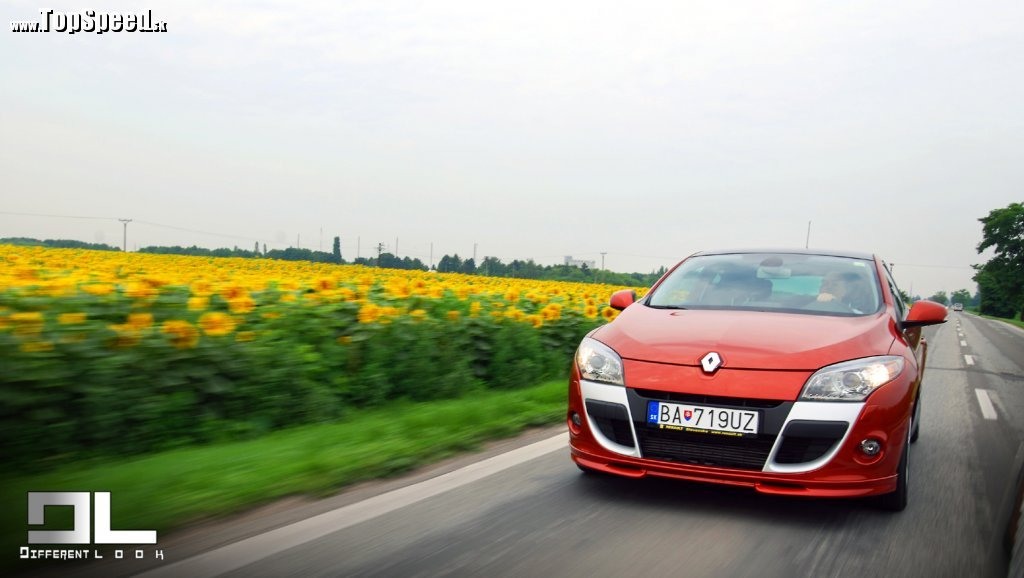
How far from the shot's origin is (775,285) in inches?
207

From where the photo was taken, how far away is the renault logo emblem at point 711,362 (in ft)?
13.0

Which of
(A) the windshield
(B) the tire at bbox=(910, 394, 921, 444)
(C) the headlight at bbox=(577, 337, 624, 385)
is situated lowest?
(B) the tire at bbox=(910, 394, 921, 444)

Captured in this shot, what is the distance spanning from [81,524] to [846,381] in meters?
3.46

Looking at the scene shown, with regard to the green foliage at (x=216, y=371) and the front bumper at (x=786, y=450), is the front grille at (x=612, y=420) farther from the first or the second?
the green foliage at (x=216, y=371)

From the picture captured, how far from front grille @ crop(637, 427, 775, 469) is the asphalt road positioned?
28 cm

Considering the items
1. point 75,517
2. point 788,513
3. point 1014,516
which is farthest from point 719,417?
point 75,517

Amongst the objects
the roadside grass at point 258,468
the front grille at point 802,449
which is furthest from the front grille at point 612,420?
the roadside grass at point 258,468

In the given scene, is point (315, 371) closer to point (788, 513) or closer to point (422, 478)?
point (422, 478)

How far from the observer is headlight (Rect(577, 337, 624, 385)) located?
4.21m

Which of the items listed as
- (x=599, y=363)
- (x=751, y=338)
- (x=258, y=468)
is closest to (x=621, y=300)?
(x=599, y=363)

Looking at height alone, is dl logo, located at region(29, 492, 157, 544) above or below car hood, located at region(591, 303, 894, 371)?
below

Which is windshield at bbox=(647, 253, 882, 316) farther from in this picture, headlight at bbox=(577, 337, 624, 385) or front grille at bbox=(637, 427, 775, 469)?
front grille at bbox=(637, 427, 775, 469)

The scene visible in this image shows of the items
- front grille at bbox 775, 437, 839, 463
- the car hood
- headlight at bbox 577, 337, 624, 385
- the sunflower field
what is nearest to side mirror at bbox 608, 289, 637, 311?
the car hood

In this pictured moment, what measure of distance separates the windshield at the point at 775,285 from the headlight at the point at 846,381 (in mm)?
861
